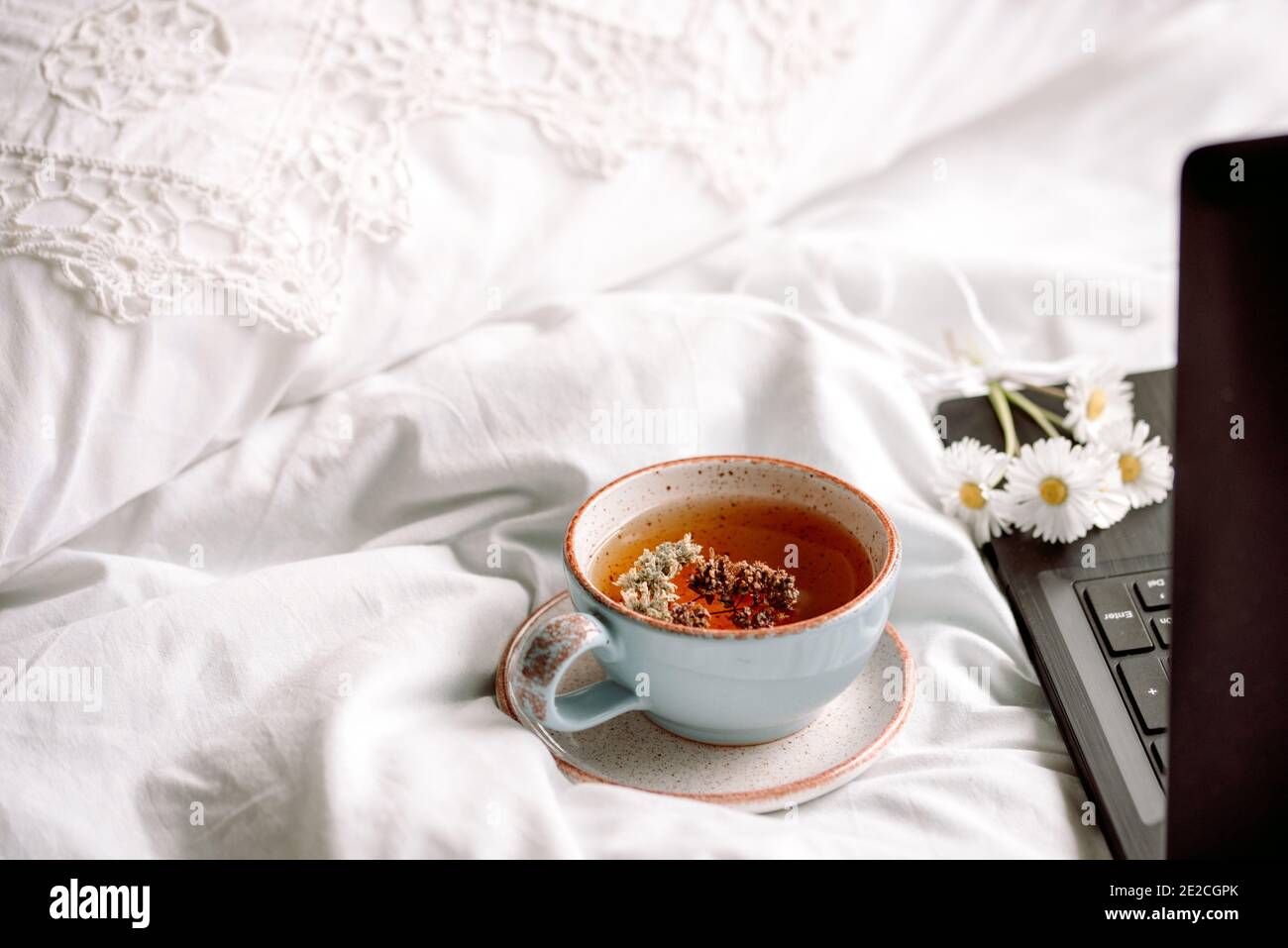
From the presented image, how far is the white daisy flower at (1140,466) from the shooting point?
708mm

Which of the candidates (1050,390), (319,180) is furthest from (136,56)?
(1050,390)

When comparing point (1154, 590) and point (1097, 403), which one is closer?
point (1154, 590)

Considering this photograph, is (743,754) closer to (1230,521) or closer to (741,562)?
(741,562)

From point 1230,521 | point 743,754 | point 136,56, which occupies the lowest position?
point 743,754

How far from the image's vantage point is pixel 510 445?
707mm

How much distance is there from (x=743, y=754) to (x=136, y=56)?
538 millimetres

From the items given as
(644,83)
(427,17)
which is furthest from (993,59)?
(427,17)

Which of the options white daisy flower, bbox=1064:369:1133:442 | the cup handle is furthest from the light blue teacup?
white daisy flower, bbox=1064:369:1133:442

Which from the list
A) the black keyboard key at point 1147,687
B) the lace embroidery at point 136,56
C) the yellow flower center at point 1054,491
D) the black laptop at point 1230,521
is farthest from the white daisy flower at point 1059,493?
the lace embroidery at point 136,56

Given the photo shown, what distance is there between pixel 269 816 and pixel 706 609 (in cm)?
22

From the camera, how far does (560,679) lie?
55cm
